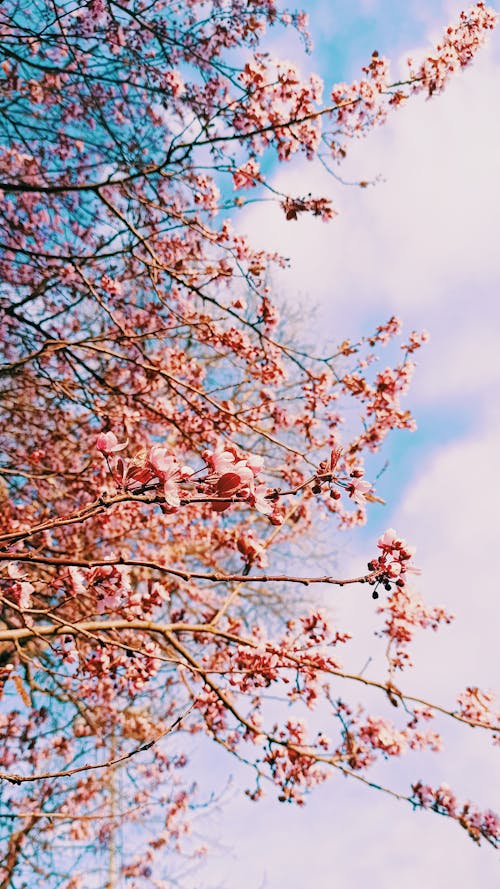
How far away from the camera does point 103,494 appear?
136 cm

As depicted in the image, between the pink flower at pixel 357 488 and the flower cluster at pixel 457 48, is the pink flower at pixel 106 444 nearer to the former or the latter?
the pink flower at pixel 357 488

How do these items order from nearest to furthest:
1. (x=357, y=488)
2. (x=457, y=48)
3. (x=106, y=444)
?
(x=106, y=444) → (x=357, y=488) → (x=457, y=48)

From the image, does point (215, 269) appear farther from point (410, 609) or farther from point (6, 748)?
point (6, 748)

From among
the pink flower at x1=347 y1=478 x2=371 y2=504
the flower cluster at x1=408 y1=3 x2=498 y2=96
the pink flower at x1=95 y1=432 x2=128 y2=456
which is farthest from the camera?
the flower cluster at x1=408 y1=3 x2=498 y2=96

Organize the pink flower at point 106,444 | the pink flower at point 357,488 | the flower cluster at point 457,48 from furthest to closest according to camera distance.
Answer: the flower cluster at point 457,48 → the pink flower at point 357,488 → the pink flower at point 106,444

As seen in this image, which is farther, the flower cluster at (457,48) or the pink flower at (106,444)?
the flower cluster at (457,48)

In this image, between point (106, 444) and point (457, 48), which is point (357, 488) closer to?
point (106, 444)

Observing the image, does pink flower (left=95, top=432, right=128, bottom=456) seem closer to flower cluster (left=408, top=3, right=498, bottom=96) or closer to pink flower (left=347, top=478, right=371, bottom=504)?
pink flower (left=347, top=478, right=371, bottom=504)

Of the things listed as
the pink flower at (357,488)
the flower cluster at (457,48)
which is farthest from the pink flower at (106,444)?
the flower cluster at (457,48)

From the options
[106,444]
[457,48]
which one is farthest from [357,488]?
[457,48]

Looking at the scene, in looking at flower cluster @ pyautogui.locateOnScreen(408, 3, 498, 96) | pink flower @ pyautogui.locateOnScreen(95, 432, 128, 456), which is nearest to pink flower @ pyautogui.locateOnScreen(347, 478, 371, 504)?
pink flower @ pyautogui.locateOnScreen(95, 432, 128, 456)

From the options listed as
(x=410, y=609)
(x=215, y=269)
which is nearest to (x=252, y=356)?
(x=215, y=269)

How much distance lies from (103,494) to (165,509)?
0.16 m

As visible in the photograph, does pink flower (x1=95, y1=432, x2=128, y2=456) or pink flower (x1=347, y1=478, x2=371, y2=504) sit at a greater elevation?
pink flower (x1=347, y1=478, x2=371, y2=504)
